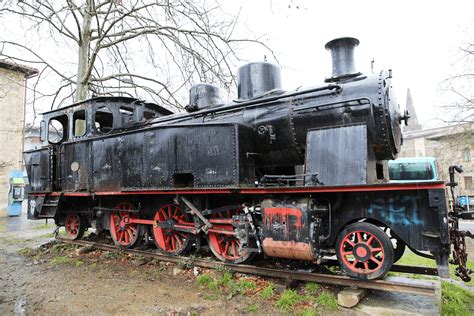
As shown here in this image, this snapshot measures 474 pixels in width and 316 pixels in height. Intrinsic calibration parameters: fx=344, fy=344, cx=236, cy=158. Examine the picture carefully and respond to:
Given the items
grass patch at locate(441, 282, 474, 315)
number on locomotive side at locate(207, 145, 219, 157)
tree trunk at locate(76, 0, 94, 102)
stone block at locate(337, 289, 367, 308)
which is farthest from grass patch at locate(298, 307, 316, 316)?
tree trunk at locate(76, 0, 94, 102)

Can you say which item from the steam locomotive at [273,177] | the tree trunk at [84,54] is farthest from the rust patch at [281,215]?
the tree trunk at [84,54]

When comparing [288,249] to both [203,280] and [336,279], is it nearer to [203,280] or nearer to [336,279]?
[336,279]

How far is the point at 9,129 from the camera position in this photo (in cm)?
1712

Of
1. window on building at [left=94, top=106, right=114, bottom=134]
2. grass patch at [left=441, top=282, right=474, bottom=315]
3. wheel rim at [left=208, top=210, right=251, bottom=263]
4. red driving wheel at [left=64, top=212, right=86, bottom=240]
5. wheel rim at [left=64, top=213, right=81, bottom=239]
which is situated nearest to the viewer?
grass patch at [left=441, top=282, right=474, bottom=315]

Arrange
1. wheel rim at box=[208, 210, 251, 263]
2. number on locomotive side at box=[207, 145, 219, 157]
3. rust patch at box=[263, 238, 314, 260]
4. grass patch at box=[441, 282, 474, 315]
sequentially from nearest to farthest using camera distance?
grass patch at box=[441, 282, 474, 315], rust patch at box=[263, 238, 314, 260], number on locomotive side at box=[207, 145, 219, 157], wheel rim at box=[208, 210, 251, 263]

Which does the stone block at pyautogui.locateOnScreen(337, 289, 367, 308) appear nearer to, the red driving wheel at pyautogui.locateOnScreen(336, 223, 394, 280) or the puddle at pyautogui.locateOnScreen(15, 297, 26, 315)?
the red driving wheel at pyautogui.locateOnScreen(336, 223, 394, 280)

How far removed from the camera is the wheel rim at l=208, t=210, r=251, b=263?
5262mm

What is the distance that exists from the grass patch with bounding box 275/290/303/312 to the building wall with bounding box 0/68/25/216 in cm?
1729

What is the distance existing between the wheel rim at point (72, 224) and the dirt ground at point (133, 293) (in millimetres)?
1685

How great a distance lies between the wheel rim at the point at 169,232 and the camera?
238 inches

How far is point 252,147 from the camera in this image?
17.2 ft

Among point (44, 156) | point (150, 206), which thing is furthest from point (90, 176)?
point (44, 156)

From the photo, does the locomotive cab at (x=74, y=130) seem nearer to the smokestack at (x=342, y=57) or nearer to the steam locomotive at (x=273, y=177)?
the steam locomotive at (x=273, y=177)

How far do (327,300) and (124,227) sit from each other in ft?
14.6
